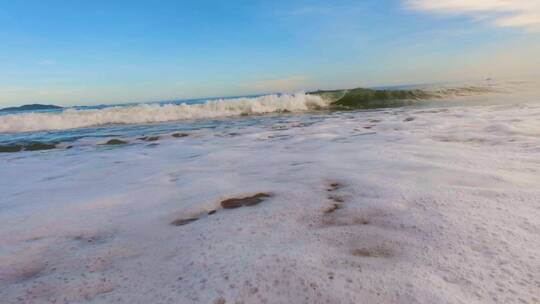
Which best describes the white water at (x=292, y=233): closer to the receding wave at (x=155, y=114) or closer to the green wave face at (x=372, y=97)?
the receding wave at (x=155, y=114)

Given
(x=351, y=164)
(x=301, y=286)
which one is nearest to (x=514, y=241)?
(x=301, y=286)

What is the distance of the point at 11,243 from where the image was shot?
186cm

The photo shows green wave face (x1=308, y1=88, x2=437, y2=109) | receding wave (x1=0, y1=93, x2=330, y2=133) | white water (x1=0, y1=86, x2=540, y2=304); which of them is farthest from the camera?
green wave face (x1=308, y1=88, x2=437, y2=109)

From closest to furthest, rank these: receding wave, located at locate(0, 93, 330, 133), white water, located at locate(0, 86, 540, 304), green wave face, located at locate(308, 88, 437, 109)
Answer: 1. white water, located at locate(0, 86, 540, 304)
2. receding wave, located at locate(0, 93, 330, 133)
3. green wave face, located at locate(308, 88, 437, 109)

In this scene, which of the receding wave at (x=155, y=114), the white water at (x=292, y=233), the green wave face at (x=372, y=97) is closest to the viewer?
the white water at (x=292, y=233)

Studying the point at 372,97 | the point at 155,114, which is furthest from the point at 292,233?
the point at 372,97

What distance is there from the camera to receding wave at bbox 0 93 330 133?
12062 millimetres

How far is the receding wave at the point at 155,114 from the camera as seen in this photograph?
12.1 metres

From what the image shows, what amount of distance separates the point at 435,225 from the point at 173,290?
119cm

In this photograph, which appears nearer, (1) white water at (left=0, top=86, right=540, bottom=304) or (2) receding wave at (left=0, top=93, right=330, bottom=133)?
(1) white water at (left=0, top=86, right=540, bottom=304)

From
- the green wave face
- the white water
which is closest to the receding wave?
the green wave face

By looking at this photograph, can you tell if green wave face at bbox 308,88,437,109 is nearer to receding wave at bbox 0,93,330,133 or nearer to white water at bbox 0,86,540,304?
receding wave at bbox 0,93,330,133

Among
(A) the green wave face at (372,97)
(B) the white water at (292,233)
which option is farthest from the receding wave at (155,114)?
(B) the white water at (292,233)

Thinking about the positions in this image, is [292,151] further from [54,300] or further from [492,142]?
[54,300]
